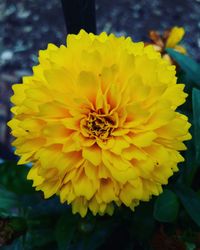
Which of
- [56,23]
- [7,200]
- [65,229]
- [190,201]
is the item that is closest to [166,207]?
[190,201]

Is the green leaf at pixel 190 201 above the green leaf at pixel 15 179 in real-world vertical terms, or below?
below

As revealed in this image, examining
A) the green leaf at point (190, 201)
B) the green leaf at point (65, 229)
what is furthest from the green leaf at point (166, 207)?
the green leaf at point (65, 229)

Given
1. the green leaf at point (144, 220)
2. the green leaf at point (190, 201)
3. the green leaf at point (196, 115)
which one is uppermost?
the green leaf at point (196, 115)

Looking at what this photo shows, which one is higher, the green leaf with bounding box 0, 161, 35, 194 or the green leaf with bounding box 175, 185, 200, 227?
the green leaf with bounding box 0, 161, 35, 194

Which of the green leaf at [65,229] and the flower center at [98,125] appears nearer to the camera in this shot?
the flower center at [98,125]

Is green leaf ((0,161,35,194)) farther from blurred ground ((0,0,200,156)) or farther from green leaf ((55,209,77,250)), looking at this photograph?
blurred ground ((0,0,200,156))

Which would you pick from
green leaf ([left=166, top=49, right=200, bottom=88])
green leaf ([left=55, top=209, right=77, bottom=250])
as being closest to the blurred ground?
green leaf ([left=166, top=49, right=200, bottom=88])

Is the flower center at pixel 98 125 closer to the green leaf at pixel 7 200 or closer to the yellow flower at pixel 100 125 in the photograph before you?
the yellow flower at pixel 100 125

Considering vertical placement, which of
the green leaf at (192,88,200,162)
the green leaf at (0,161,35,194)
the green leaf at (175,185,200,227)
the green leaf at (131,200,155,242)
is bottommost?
the green leaf at (131,200,155,242)
